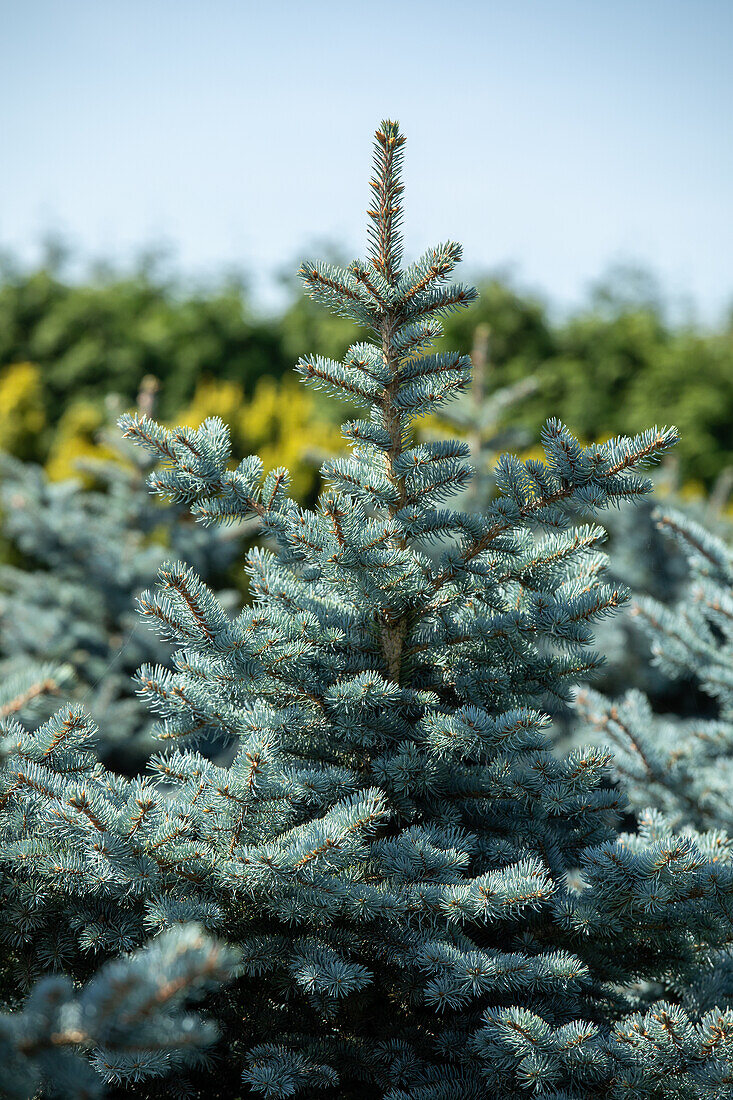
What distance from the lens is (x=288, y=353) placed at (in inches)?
379

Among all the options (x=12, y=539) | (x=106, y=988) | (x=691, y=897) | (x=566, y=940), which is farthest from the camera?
(x=12, y=539)

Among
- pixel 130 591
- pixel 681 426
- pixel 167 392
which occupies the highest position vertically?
pixel 167 392

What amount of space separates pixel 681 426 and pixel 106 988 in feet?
32.4

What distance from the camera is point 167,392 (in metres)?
9.27

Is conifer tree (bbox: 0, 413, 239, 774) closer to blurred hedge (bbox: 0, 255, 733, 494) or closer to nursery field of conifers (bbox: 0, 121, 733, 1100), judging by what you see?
nursery field of conifers (bbox: 0, 121, 733, 1100)

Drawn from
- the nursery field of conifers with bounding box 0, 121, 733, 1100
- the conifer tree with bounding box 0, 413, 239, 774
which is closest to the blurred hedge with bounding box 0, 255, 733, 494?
the conifer tree with bounding box 0, 413, 239, 774

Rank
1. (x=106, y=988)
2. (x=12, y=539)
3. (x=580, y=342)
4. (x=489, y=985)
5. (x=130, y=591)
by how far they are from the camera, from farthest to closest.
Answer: (x=580, y=342), (x=12, y=539), (x=130, y=591), (x=489, y=985), (x=106, y=988)

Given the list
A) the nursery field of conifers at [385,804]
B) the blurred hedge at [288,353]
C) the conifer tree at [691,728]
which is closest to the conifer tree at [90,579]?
the conifer tree at [691,728]

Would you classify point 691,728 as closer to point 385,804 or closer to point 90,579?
point 385,804

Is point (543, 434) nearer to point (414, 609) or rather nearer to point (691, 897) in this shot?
point (414, 609)

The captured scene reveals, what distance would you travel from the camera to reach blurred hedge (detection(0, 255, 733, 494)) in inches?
363

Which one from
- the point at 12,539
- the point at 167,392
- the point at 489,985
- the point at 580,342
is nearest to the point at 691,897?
the point at 489,985

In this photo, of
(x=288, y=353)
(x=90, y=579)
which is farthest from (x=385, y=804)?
(x=288, y=353)

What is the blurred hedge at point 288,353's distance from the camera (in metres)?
9.23
